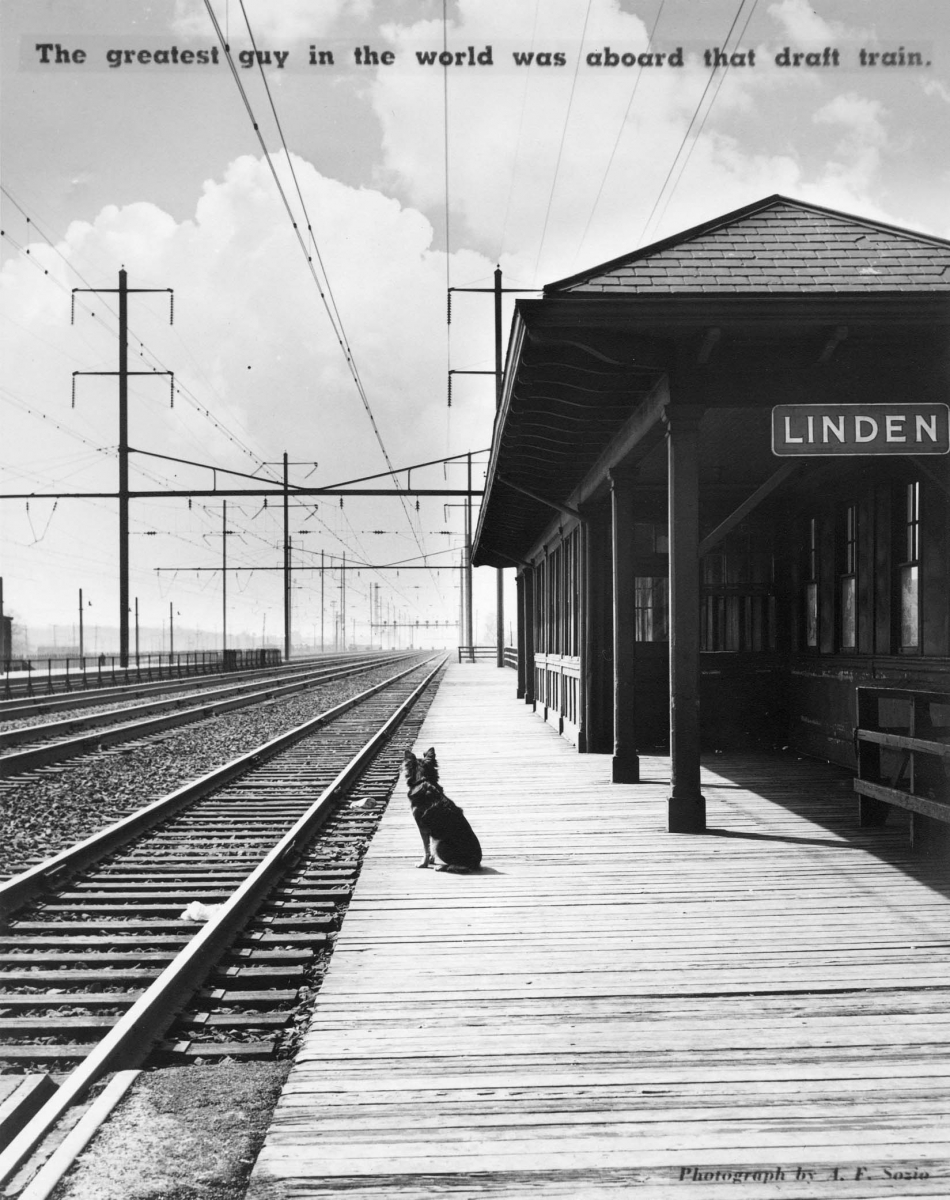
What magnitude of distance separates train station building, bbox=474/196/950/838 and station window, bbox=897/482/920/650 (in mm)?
29

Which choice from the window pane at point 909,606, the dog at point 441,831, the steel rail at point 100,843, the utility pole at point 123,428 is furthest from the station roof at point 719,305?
the utility pole at point 123,428

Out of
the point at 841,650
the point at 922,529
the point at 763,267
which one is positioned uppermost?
the point at 763,267

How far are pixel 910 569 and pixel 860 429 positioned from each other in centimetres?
307

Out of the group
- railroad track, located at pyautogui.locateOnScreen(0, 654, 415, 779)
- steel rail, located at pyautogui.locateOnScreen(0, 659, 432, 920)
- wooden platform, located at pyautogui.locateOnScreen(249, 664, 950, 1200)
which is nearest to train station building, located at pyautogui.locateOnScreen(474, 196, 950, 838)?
wooden platform, located at pyautogui.locateOnScreen(249, 664, 950, 1200)

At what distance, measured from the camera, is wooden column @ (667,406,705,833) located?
8.09m

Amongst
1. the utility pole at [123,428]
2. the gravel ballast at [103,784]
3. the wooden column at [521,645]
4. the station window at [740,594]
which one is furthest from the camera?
the utility pole at [123,428]

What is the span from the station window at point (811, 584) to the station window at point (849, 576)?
0.79m

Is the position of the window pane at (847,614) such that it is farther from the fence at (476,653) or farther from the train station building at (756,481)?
the fence at (476,653)

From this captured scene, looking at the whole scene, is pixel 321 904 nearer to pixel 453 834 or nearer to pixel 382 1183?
pixel 453 834

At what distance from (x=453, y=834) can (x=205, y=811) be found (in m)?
3.81

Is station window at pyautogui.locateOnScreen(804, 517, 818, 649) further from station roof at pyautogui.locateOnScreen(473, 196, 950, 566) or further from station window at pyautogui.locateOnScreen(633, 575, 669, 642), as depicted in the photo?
station roof at pyautogui.locateOnScreen(473, 196, 950, 566)

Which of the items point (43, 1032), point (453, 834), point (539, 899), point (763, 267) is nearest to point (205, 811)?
point (453, 834)

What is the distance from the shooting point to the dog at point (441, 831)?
681 cm

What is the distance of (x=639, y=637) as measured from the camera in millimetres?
13781
